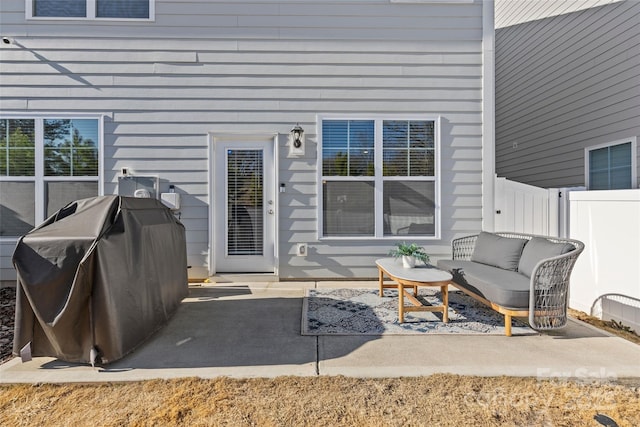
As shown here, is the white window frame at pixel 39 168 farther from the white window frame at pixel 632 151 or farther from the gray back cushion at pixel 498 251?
the white window frame at pixel 632 151

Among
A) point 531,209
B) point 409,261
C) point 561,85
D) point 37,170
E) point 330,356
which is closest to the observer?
point 330,356

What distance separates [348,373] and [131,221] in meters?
2.18

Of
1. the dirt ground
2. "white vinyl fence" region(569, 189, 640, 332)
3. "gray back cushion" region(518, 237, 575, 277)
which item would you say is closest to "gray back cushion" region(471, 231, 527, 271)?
"gray back cushion" region(518, 237, 575, 277)

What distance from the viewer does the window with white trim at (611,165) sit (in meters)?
4.84

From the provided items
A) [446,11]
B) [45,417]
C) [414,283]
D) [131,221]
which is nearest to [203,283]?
[131,221]

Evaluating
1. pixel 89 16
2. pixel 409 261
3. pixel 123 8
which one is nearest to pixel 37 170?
pixel 89 16

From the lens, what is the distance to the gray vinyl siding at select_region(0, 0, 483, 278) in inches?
179

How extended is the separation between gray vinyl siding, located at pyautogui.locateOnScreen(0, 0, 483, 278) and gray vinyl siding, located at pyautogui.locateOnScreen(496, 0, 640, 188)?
243 cm

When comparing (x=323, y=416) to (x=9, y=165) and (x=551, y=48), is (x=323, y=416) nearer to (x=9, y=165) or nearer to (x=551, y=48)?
(x=9, y=165)

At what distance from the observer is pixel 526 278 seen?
3131 millimetres

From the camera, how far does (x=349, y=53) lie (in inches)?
183

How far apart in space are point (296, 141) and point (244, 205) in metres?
1.26

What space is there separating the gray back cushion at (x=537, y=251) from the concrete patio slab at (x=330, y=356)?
653 mm

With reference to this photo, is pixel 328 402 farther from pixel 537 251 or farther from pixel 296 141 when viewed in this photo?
pixel 296 141
